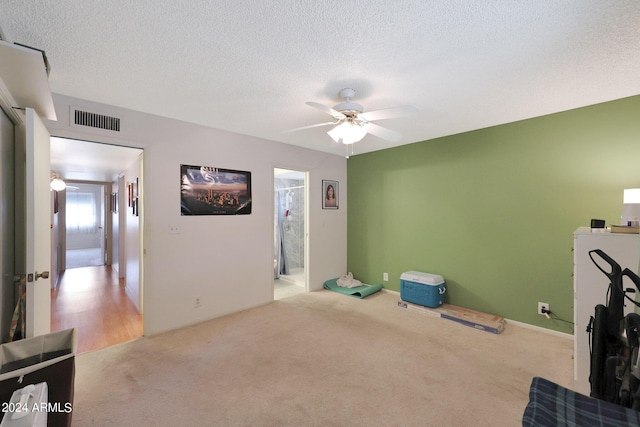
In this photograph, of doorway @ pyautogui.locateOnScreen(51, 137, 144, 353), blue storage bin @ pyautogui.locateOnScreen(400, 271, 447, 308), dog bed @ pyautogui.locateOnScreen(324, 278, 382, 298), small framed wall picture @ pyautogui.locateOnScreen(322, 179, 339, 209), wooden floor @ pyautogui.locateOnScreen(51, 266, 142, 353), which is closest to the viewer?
wooden floor @ pyautogui.locateOnScreen(51, 266, 142, 353)

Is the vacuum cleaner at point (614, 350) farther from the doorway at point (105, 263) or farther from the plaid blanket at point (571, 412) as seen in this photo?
the doorway at point (105, 263)

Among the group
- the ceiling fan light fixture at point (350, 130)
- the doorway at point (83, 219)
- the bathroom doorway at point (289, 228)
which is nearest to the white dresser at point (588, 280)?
the ceiling fan light fixture at point (350, 130)

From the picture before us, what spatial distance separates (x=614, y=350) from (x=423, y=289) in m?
2.34

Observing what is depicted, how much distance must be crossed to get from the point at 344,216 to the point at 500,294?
8.58 feet

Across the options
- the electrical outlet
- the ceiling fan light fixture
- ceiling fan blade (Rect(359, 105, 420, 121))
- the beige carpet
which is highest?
ceiling fan blade (Rect(359, 105, 420, 121))

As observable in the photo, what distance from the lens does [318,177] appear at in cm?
448

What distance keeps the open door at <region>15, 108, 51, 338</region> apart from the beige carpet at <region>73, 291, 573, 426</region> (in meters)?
0.71

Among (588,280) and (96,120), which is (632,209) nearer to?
(588,280)

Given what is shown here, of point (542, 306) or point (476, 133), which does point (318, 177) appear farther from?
point (542, 306)

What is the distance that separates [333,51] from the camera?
1.71 meters

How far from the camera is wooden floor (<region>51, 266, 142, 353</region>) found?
2850 mm

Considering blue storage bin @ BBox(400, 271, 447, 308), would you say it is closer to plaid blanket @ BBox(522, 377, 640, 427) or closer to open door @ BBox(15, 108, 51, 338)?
plaid blanket @ BBox(522, 377, 640, 427)

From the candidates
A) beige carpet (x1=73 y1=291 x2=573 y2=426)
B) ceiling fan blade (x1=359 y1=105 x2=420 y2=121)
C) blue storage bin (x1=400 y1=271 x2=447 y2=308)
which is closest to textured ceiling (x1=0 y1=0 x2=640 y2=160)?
ceiling fan blade (x1=359 y1=105 x2=420 y2=121)

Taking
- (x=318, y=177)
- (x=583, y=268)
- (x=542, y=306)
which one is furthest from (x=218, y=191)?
(x=542, y=306)
